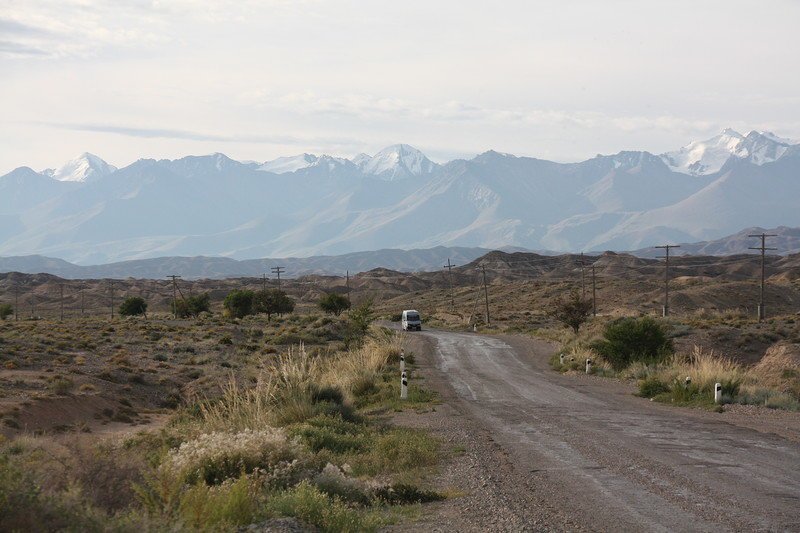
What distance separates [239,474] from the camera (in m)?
10.4

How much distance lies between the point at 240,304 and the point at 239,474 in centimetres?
8071

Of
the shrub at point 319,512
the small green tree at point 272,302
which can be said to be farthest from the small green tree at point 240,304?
the shrub at point 319,512

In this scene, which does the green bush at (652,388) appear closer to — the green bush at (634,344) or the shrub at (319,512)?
the green bush at (634,344)

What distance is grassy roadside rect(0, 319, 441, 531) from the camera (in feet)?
21.0

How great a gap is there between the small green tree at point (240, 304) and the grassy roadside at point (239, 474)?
72308 millimetres

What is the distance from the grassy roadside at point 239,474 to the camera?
252 inches

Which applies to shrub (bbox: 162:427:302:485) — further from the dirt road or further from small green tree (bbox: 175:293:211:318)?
small green tree (bbox: 175:293:211:318)

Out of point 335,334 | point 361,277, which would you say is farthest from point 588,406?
point 361,277

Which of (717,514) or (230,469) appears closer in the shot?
(717,514)

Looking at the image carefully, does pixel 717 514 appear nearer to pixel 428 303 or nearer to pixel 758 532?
pixel 758 532

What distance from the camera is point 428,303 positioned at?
401 feet

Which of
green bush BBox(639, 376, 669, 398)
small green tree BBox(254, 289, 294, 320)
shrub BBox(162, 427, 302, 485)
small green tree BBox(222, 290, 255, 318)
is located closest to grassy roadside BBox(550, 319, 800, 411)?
green bush BBox(639, 376, 669, 398)

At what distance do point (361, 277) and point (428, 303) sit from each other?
250ft

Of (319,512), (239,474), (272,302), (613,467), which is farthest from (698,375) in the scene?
(272,302)
